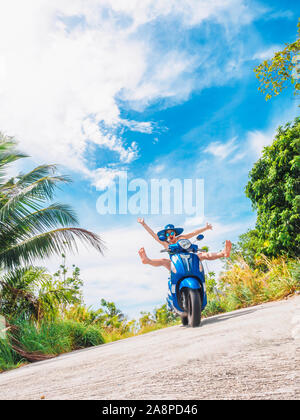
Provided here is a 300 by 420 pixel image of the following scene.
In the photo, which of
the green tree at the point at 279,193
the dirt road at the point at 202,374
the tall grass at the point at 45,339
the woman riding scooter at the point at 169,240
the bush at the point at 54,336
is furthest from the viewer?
the green tree at the point at 279,193

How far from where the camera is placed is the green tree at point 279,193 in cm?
974

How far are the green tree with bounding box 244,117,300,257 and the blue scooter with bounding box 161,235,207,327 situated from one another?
5.71 metres

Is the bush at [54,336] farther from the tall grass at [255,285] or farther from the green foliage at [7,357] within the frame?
the tall grass at [255,285]

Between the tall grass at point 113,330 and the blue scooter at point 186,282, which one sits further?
the tall grass at point 113,330

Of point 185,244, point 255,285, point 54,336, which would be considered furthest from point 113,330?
point 185,244

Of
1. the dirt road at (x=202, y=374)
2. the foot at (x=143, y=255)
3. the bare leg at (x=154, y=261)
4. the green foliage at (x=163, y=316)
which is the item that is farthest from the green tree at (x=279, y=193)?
the dirt road at (x=202, y=374)

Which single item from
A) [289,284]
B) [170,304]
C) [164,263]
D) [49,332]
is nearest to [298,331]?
[170,304]

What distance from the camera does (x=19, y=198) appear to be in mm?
8320

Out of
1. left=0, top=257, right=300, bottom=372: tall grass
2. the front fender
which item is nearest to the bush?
left=0, top=257, right=300, bottom=372: tall grass

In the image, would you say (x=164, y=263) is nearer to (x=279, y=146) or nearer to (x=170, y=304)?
(x=170, y=304)

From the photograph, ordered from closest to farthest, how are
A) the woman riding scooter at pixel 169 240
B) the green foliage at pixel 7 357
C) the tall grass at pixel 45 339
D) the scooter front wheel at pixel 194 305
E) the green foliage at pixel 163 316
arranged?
the scooter front wheel at pixel 194 305 → the woman riding scooter at pixel 169 240 → the green foliage at pixel 7 357 → the tall grass at pixel 45 339 → the green foliage at pixel 163 316

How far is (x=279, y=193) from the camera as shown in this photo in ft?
34.4

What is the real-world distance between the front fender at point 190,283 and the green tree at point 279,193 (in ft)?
19.5

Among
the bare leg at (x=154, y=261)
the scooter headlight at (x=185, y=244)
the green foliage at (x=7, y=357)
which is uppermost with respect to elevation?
the scooter headlight at (x=185, y=244)
